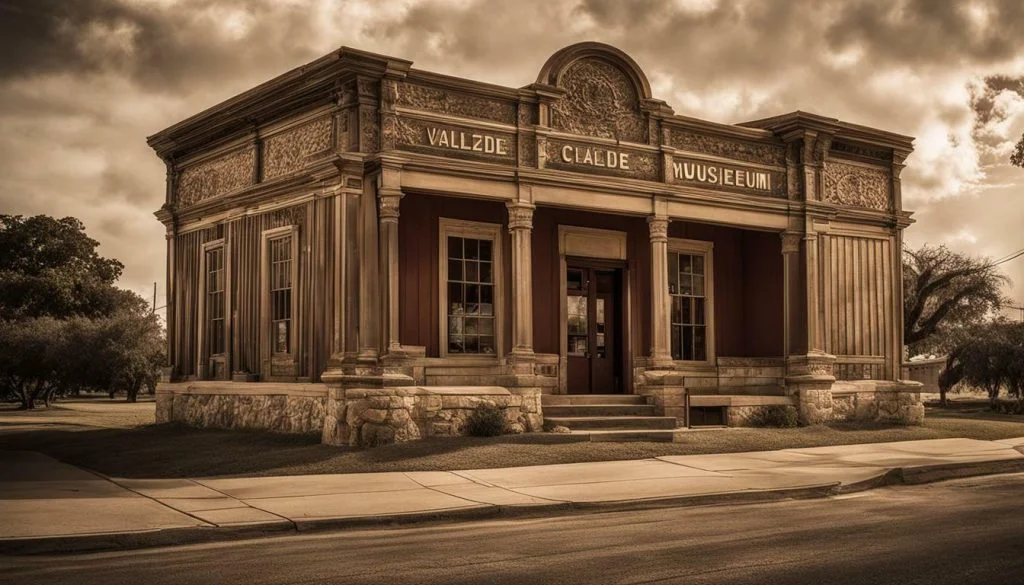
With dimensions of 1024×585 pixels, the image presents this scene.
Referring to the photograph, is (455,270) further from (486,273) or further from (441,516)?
(441,516)

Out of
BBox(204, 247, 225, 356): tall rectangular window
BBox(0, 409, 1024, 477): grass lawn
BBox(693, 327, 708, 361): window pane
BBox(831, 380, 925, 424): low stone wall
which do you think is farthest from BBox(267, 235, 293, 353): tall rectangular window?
BBox(831, 380, 925, 424): low stone wall

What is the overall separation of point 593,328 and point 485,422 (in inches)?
195

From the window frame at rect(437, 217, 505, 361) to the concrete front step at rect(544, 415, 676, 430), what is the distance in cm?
178

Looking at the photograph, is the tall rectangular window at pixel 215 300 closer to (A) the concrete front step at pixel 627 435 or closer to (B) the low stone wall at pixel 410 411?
(B) the low stone wall at pixel 410 411

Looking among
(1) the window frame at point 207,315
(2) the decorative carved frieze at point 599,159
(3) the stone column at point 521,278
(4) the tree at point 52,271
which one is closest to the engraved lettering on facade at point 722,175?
(2) the decorative carved frieze at point 599,159

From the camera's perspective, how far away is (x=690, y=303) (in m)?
21.1

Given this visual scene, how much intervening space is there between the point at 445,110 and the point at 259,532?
9301mm

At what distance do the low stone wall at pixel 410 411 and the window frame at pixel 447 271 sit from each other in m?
1.72

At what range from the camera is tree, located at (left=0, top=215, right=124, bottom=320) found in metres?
51.6

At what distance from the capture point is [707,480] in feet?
40.0

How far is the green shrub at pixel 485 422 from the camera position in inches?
618

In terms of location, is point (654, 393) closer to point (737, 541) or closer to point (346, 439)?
point (346, 439)

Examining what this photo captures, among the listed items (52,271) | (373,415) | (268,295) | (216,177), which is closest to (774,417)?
(373,415)

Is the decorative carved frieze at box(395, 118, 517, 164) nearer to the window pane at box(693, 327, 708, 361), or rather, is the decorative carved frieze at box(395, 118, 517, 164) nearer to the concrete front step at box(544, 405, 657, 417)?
the concrete front step at box(544, 405, 657, 417)
